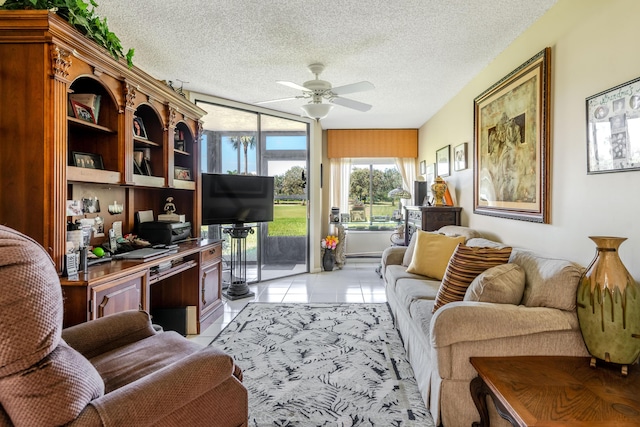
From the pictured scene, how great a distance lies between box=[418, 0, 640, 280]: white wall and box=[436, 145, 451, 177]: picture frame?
177 cm

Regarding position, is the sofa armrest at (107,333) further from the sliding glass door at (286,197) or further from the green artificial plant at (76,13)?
the sliding glass door at (286,197)

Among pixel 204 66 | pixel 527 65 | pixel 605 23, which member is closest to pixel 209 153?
pixel 204 66

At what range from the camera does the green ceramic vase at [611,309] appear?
1.47m

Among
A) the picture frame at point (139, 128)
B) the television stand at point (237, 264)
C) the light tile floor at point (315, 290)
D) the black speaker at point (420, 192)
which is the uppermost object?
the picture frame at point (139, 128)

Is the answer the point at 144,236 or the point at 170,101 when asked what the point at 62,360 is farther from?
the point at 170,101

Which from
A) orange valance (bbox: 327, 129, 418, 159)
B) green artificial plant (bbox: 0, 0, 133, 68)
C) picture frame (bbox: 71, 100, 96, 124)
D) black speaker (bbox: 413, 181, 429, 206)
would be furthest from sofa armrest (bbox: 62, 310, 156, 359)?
orange valance (bbox: 327, 129, 418, 159)

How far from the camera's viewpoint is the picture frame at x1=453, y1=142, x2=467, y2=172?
13.0 feet

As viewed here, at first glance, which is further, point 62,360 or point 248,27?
point 248,27

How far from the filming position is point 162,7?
7.78 ft

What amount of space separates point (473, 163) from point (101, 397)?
12.1 feet

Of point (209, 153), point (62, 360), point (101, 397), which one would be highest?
point (209, 153)

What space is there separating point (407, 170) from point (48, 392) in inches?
252

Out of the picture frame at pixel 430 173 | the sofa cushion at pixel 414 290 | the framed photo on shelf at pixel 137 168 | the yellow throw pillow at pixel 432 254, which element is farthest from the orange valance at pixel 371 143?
the framed photo on shelf at pixel 137 168

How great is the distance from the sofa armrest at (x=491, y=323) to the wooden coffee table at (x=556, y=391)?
0.42 ft
